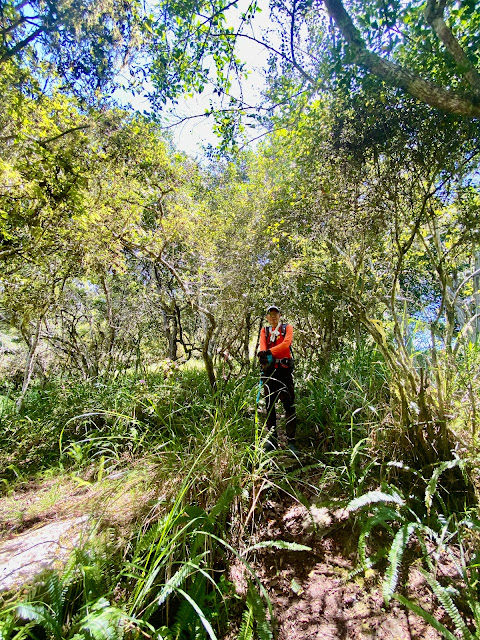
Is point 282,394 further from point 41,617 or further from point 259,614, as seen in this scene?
point 41,617

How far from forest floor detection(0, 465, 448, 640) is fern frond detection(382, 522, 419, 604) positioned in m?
0.19

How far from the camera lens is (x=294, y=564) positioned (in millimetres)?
2105

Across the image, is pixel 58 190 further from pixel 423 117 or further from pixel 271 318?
pixel 423 117

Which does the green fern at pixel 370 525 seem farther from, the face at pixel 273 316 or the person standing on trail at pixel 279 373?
the face at pixel 273 316

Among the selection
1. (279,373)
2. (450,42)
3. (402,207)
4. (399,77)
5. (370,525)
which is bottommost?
(370,525)

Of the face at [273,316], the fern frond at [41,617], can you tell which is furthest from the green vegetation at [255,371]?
the face at [273,316]

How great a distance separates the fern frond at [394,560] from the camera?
5.23 feet

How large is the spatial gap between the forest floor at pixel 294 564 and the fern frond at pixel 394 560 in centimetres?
19

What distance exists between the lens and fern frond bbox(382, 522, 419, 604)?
1593 millimetres

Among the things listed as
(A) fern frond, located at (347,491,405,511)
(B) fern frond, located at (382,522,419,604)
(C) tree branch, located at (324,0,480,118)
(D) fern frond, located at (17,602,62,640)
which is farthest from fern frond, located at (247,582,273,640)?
(C) tree branch, located at (324,0,480,118)

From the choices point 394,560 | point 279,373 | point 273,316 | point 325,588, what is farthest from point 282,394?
point 394,560

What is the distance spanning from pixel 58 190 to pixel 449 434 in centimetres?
447

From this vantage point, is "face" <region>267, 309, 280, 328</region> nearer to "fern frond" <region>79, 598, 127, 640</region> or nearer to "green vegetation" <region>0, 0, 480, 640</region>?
"green vegetation" <region>0, 0, 480, 640</region>

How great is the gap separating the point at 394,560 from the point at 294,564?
740 mm
